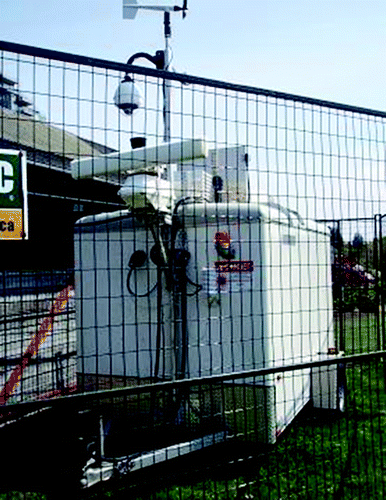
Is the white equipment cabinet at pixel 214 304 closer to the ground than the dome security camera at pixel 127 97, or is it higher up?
closer to the ground

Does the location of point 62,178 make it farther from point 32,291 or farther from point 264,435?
point 264,435

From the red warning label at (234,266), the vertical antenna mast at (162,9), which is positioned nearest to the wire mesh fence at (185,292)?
the red warning label at (234,266)

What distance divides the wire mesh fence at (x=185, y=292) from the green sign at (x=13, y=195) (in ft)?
0.41

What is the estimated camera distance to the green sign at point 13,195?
2707 mm

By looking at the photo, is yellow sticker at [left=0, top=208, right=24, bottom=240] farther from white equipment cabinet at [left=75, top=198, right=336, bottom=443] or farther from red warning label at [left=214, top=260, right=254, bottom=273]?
red warning label at [left=214, top=260, right=254, bottom=273]

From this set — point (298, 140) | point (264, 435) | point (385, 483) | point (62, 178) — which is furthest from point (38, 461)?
point (298, 140)

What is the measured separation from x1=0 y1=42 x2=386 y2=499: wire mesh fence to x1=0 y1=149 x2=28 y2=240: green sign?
12cm

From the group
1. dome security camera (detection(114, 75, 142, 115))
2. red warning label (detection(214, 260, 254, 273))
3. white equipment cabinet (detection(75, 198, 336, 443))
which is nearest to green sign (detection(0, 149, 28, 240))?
dome security camera (detection(114, 75, 142, 115))

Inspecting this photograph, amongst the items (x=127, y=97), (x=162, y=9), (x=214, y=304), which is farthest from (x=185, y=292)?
(x=162, y=9)

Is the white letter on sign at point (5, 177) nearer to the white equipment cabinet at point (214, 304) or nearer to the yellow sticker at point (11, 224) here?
the yellow sticker at point (11, 224)

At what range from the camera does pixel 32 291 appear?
443 cm

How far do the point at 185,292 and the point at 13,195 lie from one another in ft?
5.94

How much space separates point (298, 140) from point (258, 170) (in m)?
0.36

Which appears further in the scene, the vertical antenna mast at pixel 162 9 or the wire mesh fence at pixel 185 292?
the vertical antenna mast at pixel 162 9
